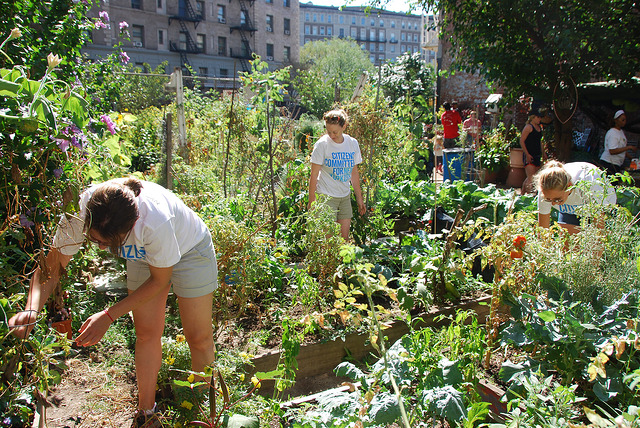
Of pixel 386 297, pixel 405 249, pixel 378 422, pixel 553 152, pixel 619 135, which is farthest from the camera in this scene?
pixel 553 152

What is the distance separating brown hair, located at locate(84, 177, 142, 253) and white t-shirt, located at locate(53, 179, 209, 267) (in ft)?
0.41

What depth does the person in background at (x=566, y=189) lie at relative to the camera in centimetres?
289

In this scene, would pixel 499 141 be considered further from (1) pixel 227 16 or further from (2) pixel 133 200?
(1) pixel 227 16

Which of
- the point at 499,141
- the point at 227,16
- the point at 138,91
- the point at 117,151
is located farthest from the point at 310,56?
the point at 117,151

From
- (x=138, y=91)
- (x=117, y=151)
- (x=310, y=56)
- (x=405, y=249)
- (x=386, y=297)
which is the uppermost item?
(x=310, y=56)

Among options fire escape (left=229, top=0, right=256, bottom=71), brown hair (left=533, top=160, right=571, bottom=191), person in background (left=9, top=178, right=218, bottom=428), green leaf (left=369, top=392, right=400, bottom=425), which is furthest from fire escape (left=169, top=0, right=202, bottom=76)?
green leaf (left=369, top=392, right=400, bottom=425)

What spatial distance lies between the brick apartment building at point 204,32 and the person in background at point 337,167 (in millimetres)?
33340

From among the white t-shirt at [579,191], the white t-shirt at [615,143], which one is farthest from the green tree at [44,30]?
the white t-shirt at [615,143]

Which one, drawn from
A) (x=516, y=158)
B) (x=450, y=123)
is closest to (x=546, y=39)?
(x=516, y=158)

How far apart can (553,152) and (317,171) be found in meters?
7.54

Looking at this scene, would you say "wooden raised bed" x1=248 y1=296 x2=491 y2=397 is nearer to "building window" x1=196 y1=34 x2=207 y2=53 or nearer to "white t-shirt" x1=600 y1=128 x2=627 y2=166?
"white t-shirt" x1=600 y1=128 x2=627 y2=166

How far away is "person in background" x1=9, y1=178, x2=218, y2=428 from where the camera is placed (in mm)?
1864

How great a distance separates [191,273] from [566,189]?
2406 mm

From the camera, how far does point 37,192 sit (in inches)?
83.2
